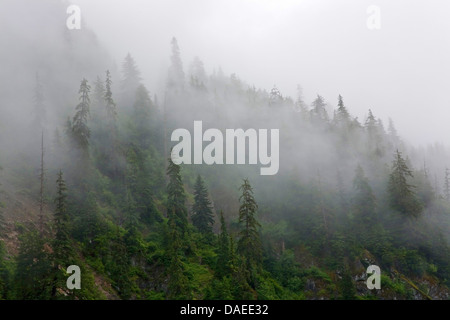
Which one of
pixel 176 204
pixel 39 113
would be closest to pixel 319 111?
pixel 176 204

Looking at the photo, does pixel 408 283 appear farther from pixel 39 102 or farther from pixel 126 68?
pixel 126 68

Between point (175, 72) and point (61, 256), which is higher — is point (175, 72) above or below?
above

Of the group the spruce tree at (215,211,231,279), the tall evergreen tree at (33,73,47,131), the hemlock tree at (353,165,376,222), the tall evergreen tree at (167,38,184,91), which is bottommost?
the spruce tree at (215,211,231,279)

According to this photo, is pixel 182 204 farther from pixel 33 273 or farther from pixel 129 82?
pixel 129 82

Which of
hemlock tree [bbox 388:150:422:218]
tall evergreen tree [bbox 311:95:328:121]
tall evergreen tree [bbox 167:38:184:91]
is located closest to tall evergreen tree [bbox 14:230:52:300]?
hemlock tree [bbox 388:150:422:218]

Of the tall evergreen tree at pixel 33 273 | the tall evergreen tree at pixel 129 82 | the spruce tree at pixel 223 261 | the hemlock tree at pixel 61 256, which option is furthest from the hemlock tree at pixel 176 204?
the tall evergreen tree at pixel 129 82

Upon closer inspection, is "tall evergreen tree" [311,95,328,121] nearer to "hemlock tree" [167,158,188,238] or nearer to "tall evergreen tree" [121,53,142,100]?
"tall evergreen tree" [121,53,142,100]

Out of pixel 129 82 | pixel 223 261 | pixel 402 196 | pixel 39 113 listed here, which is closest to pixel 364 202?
pixel 402 196

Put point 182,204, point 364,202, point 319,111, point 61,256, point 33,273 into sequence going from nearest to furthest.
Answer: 1. point 33,273
2. point 61,256
3. point 182,204
4. point 364,202
5. point 319,111

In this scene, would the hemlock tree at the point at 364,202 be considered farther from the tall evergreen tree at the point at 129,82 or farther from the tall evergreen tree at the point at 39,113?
the tall evergreen tree at the point at 39,113

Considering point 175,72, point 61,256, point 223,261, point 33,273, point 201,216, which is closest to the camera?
point 33,273

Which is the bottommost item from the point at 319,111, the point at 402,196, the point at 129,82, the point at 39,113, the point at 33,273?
the point at 33,273

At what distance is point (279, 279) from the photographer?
48.9 m

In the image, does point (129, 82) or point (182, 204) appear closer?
point (182, 204)
